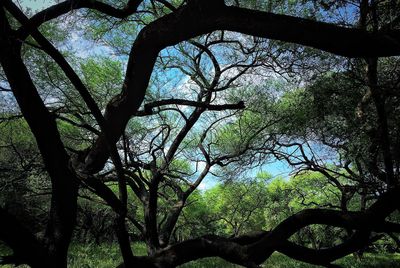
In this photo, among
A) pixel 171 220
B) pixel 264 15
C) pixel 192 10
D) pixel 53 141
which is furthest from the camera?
pixel 171 220

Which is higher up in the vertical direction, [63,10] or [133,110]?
[63,10]

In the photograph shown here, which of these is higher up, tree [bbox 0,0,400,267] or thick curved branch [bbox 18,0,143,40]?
thick curved branch [bbox 18,0,143,40]

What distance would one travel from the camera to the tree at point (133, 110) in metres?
3.29

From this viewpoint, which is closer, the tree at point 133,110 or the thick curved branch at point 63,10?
the tree at point 133,110

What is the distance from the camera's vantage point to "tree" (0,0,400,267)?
329cm

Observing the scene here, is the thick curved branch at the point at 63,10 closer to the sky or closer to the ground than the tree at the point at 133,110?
closer to the sky

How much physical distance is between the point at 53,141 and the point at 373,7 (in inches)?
202

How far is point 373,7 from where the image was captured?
4.93 metres

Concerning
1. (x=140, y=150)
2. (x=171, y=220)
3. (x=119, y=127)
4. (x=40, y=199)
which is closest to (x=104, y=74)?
(x=140, y=150)

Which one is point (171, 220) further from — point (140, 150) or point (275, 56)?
point (275, 56)

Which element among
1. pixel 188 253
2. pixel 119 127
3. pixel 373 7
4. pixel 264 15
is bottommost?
pixel 188 253

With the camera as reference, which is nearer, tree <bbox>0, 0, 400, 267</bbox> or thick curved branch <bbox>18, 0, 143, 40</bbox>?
tree <bbox>0, 0, 400, 267</bbox>

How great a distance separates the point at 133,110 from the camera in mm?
4516

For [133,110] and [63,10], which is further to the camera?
[133,110]
